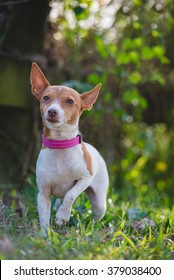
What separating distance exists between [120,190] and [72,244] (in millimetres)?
3875

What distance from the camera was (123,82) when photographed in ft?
21.9

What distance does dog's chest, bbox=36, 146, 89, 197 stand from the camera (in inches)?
146

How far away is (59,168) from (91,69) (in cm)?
313

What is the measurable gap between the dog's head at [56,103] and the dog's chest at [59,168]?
0.21 meters

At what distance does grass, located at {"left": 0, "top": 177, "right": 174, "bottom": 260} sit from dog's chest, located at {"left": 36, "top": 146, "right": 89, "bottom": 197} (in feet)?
0.93

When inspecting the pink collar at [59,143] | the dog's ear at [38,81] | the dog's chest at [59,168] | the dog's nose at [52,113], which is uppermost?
Answer: the dog's ear at [38,81]

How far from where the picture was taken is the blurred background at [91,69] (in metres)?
5.81

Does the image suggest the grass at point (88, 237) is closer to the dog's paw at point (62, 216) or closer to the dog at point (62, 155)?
the dog's paw at point (62, 216)

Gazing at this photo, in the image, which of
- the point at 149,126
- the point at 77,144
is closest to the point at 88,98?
the point at 77,144

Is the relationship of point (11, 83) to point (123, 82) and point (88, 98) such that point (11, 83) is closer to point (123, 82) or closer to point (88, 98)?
point (123, 82)

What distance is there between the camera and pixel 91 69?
665cm

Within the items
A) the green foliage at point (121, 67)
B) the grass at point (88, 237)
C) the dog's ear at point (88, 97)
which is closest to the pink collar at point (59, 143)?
the dog's ear at point (88, 97)

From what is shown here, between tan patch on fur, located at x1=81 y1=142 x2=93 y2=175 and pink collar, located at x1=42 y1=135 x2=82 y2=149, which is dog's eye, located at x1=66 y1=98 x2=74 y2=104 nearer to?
pink collar, located at x1=42 y1=135 x2=82 y2=149

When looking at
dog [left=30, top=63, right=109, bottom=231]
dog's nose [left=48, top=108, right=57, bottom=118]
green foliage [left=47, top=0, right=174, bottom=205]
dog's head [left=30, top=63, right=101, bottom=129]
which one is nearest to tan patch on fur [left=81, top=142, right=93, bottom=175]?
dog [left=30, top=63, right=109, bottom=231]
